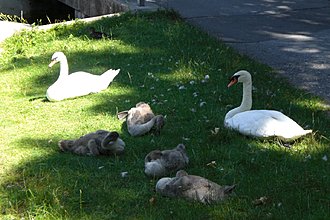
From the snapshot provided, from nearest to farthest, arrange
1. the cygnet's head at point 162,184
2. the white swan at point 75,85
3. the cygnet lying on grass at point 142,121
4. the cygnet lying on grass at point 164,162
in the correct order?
the cygnet's head at point 162,184 < the cygnet lying on grass at point 164,162 < the cygnet lying on grass at point 142,121 < the white swan at point 75,85

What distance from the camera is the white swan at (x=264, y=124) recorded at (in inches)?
216

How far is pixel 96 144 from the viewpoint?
5.43 metres

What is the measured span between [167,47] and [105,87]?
1.88 metres

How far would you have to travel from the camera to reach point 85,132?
612cm

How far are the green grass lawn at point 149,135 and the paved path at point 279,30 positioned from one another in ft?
1.19

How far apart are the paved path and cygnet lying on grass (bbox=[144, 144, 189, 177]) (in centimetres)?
259

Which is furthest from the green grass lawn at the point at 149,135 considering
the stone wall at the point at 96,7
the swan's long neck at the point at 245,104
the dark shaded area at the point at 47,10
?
the dark shaded area at the point at 47,10

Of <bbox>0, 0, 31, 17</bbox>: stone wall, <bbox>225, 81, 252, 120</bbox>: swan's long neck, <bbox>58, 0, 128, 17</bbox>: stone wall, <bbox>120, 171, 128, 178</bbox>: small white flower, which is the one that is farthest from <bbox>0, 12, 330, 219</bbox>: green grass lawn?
<bbox>0, 0, 31, 17</bbox>: stone wall

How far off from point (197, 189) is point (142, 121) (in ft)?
5.47

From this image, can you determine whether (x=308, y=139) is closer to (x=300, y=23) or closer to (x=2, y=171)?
(x=2, y=171)

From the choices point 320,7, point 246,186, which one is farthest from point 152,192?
point 320,7

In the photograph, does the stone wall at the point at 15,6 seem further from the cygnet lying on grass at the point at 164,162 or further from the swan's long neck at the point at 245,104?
the cygnet lying on grass at the point at 164,162

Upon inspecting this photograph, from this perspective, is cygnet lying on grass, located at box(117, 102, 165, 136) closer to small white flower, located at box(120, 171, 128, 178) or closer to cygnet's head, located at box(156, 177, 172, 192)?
small white flower, located at box(120, 171, 128, 178)

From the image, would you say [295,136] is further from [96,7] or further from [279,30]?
[96,7]
